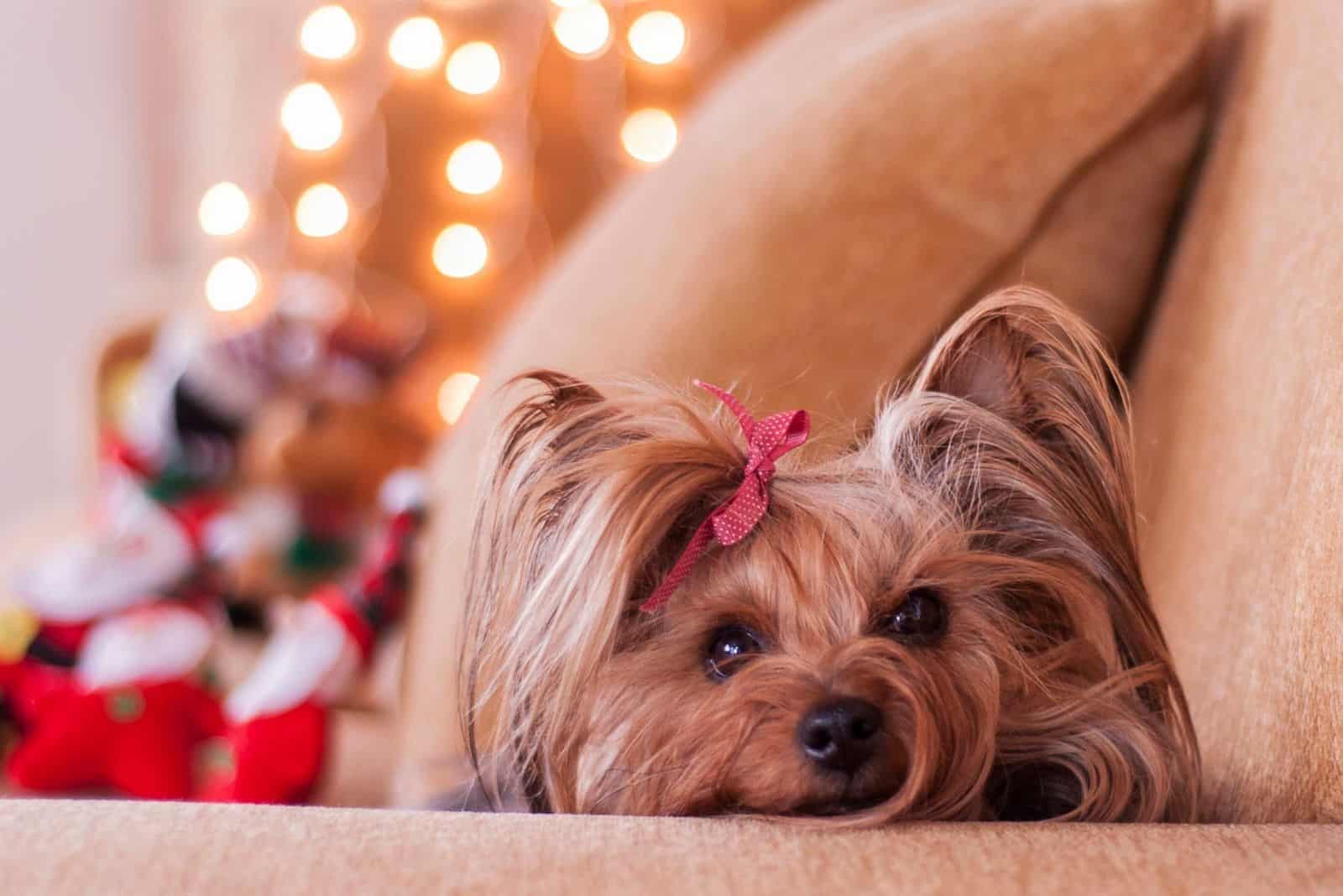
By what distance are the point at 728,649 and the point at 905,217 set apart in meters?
0.40

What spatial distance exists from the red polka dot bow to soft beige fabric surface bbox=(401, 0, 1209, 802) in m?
0.16

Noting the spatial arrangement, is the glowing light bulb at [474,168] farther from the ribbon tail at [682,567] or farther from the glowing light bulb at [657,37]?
the ribbon tail at [682,567]

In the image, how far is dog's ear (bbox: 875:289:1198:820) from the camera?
754mm

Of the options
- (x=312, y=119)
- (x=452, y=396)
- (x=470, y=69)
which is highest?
(x=470, y=69)

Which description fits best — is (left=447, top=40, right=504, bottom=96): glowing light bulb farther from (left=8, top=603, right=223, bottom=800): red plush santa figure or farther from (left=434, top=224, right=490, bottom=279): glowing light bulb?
(left=8, top=603, right=223, bottom=800): red plush santa figure

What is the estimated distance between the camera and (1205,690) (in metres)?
0.84

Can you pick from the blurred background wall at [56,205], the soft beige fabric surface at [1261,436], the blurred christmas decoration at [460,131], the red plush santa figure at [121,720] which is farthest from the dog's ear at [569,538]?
the blurred background wall at [56,205]

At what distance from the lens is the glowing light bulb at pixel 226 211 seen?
8.33 ft

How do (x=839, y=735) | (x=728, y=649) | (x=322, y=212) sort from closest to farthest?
(x=839, y=735) < (x=728, y=649) < (x=322, y=212)

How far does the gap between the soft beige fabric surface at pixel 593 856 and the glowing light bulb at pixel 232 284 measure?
179cm

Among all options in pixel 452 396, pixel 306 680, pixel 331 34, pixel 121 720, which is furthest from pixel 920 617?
pixel 331 34

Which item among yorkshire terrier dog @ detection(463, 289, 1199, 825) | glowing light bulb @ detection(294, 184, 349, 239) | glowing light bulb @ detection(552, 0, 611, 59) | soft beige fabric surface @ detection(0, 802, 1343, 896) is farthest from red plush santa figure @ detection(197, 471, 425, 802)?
glowing light bulb @ detection(552, 0, 611, 59)

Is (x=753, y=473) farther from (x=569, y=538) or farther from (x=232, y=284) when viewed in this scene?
(x=232, y=284)

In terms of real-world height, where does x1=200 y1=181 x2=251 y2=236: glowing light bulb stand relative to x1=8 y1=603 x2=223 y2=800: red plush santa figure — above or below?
above
